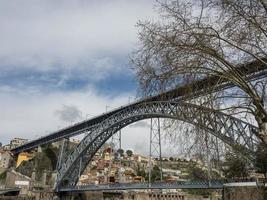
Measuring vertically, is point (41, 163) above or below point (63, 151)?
above

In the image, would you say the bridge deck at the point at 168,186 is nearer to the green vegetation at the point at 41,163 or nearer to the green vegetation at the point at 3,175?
the green vegetation at the point at 41,163

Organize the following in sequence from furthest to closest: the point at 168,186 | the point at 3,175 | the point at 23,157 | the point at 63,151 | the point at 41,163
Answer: the point at 23,157 → the point at 3,175 → the point at 41,163 → the point at 63,151 → the point at 168,186

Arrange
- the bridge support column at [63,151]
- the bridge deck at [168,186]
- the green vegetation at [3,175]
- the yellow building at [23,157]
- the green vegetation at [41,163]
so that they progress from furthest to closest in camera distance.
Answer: the yellow building at [23,157] < the green vegetation at [3,175] < the green vegetation at [41,163] < the bridge support column at [63,151] < the bridge deck at [168,186]

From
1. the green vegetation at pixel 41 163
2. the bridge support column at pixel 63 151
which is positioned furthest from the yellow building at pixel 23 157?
the bridge support column at pixel 63 151

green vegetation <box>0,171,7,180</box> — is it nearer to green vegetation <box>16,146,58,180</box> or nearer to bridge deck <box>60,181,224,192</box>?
green vegetation <box>16,146,58,180</box>

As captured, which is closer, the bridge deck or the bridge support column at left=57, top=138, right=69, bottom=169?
the bridge deck

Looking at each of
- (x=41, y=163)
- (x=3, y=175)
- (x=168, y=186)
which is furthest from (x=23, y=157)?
(x=168, y=186)

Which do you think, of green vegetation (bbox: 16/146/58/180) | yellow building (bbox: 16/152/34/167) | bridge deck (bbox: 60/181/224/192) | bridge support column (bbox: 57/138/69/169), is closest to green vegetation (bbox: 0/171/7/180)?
yellow building (bbox: 16/152/34/167)

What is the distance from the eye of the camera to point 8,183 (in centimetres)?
5634

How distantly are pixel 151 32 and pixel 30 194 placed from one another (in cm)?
4048

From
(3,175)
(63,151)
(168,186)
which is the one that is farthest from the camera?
(3,175)

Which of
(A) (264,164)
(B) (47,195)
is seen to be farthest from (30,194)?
(A) (264,164)

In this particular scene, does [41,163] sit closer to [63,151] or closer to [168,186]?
[63,151]

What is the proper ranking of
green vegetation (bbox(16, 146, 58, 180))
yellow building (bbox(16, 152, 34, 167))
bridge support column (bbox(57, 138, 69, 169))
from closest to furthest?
bridge support column (bbox(57, 138, 69, 169)) < green vegetation (bbox(16, 146, 58, 180)) < yellow building (bbox(16, 152, 34, 167))
